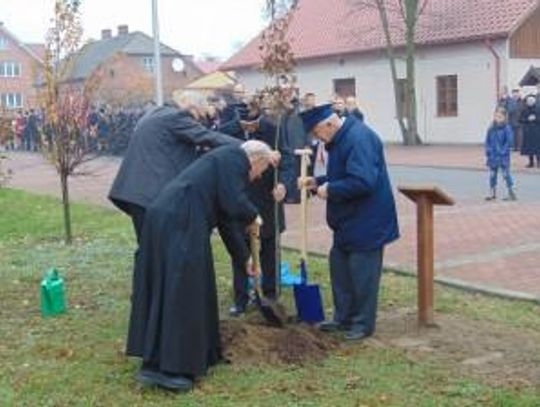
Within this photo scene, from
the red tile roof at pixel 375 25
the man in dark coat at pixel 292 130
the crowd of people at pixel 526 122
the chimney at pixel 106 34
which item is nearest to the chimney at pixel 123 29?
the chimney at pixel 106 34

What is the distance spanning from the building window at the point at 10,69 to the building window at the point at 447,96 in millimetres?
60831

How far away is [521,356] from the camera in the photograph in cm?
647

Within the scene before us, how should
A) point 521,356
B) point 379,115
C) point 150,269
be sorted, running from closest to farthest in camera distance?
point 150,269 → point 521,356 → point 379,115

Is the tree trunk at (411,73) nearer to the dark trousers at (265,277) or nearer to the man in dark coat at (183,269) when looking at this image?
the dark trousers at (265,277)

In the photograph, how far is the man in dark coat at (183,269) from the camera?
578 cm

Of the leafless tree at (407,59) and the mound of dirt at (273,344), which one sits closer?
the mound of dirt at (273,344)

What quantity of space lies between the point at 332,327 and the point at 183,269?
1.75 metres

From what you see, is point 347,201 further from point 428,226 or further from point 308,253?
point 308,253

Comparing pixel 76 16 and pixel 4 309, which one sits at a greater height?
pixel 76 16

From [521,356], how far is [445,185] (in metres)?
12.0

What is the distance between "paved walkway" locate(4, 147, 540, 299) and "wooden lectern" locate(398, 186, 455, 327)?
1.28 m

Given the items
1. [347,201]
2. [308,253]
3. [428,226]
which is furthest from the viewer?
[308,253]

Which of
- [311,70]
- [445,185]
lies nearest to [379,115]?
[311,70]

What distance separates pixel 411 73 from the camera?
3278 cm
